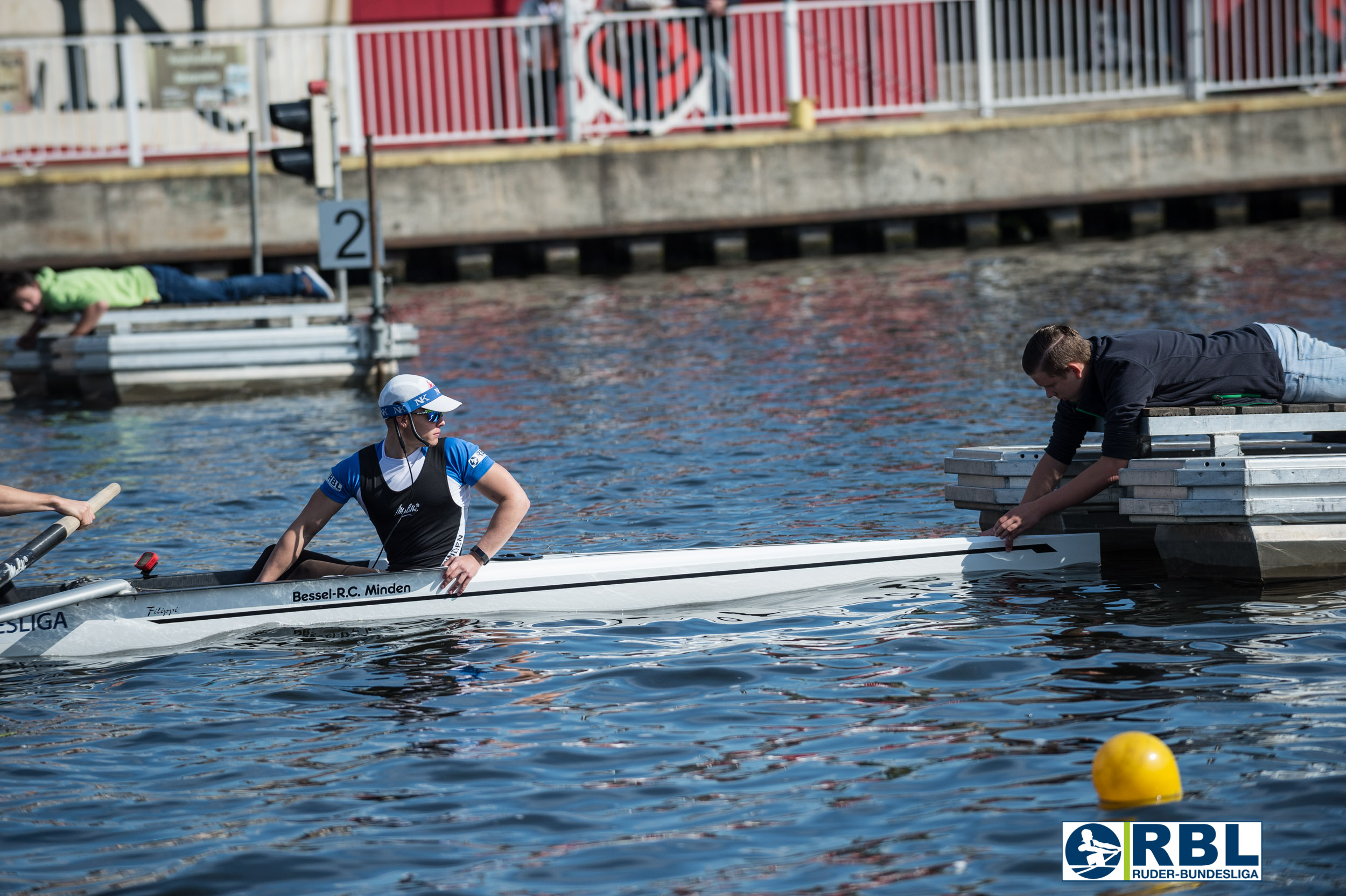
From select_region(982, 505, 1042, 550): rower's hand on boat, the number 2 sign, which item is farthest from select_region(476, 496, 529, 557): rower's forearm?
the number 2 sign

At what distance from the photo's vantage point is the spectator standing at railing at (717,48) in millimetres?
20188

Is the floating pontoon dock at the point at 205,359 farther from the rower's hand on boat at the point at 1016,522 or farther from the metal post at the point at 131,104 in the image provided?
the rower's hand on boat at the point at 1016,522

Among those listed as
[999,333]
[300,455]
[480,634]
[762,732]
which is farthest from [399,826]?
[999,333]

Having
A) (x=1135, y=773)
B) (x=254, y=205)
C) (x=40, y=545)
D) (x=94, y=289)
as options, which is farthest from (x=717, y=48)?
(x=1135, y=773)

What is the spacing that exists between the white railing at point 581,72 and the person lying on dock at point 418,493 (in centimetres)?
1311

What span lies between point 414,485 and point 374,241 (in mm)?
7026

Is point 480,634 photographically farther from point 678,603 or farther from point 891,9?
point 891,9

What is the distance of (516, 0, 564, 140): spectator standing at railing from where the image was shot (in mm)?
20328

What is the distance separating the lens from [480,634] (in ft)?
24.3

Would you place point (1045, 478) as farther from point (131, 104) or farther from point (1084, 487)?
point (131, 104)

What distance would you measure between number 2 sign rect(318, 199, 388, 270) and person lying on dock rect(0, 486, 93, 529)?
6843 mm

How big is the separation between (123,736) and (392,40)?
50.4ft

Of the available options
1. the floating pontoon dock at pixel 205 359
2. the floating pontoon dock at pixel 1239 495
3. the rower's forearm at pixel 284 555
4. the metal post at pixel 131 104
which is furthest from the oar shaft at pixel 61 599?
the metal post at pixel 131 104

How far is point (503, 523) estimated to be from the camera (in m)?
7.44
